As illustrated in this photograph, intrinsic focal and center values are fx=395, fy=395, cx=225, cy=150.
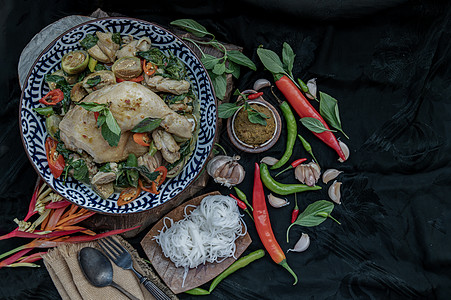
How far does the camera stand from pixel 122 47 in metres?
3.29

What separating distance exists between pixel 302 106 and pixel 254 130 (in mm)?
543

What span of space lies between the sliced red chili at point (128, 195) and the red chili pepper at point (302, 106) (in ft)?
5.45

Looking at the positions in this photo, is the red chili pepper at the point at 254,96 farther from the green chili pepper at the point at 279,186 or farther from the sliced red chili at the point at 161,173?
the sliced red chili at the point at 161,173

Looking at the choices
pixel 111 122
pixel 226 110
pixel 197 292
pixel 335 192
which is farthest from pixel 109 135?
pixel 335 192

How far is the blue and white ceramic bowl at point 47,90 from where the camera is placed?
313 centimetres

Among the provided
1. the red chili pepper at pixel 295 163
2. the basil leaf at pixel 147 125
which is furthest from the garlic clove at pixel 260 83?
the basil leaf at pixel 147 125

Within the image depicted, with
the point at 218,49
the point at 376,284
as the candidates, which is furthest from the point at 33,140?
the point at 376,284

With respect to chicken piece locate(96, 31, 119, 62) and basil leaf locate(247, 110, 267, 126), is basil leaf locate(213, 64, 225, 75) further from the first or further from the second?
chicken piece locate(96, 31, 119, 62)

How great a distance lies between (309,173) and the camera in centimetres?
379

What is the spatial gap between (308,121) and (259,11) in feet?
3.77

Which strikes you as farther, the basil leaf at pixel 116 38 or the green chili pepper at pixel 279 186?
the green chili pepper at pixel 279 186

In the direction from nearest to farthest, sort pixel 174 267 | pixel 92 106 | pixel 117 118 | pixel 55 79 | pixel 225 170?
pixel 92 106
pixel 117 118
pixel 55 79
pixel 225 170
pixel 174 267

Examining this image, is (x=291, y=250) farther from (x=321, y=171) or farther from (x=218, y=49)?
(x=218, y=49)

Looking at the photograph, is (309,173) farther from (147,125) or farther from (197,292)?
(147,125)
